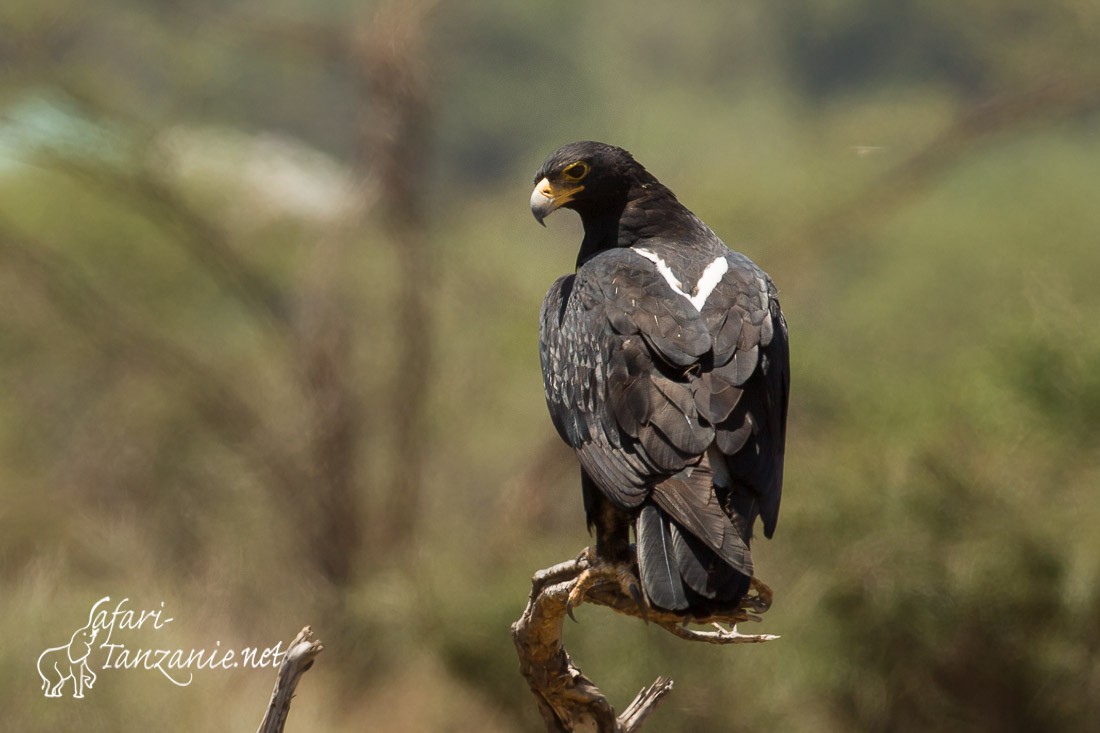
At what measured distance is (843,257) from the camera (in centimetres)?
1883

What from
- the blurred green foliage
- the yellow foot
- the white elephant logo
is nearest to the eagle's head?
the yellow foot

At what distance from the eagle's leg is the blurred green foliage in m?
5.91

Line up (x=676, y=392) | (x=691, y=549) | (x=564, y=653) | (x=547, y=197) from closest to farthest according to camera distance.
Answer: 1. (x=691, y=549)
2. (x=676, y=392)
3. (x=564, y=653)
4. (x=547, y=197)

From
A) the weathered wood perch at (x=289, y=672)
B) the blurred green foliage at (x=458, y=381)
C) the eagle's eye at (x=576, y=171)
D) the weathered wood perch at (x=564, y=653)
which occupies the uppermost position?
the eagle's eye at (x=576, y=171)

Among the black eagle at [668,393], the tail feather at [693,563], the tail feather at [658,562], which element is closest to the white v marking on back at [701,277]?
the black eagle at [668,393]

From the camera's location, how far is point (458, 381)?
1616 centimetres

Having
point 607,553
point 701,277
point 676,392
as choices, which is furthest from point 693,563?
point 701,277

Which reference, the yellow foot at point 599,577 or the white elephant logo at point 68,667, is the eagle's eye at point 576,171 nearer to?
the yellow foot at point 599,577

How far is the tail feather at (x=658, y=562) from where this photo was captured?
155 inches

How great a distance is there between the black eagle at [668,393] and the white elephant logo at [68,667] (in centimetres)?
539

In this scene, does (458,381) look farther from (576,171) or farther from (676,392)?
(676,392)

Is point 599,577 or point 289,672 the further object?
point 599,577

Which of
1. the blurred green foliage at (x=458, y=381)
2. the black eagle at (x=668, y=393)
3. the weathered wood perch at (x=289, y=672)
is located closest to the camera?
the weathered wood perch at (x=289, y=672)

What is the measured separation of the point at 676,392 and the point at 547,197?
1277 mm
